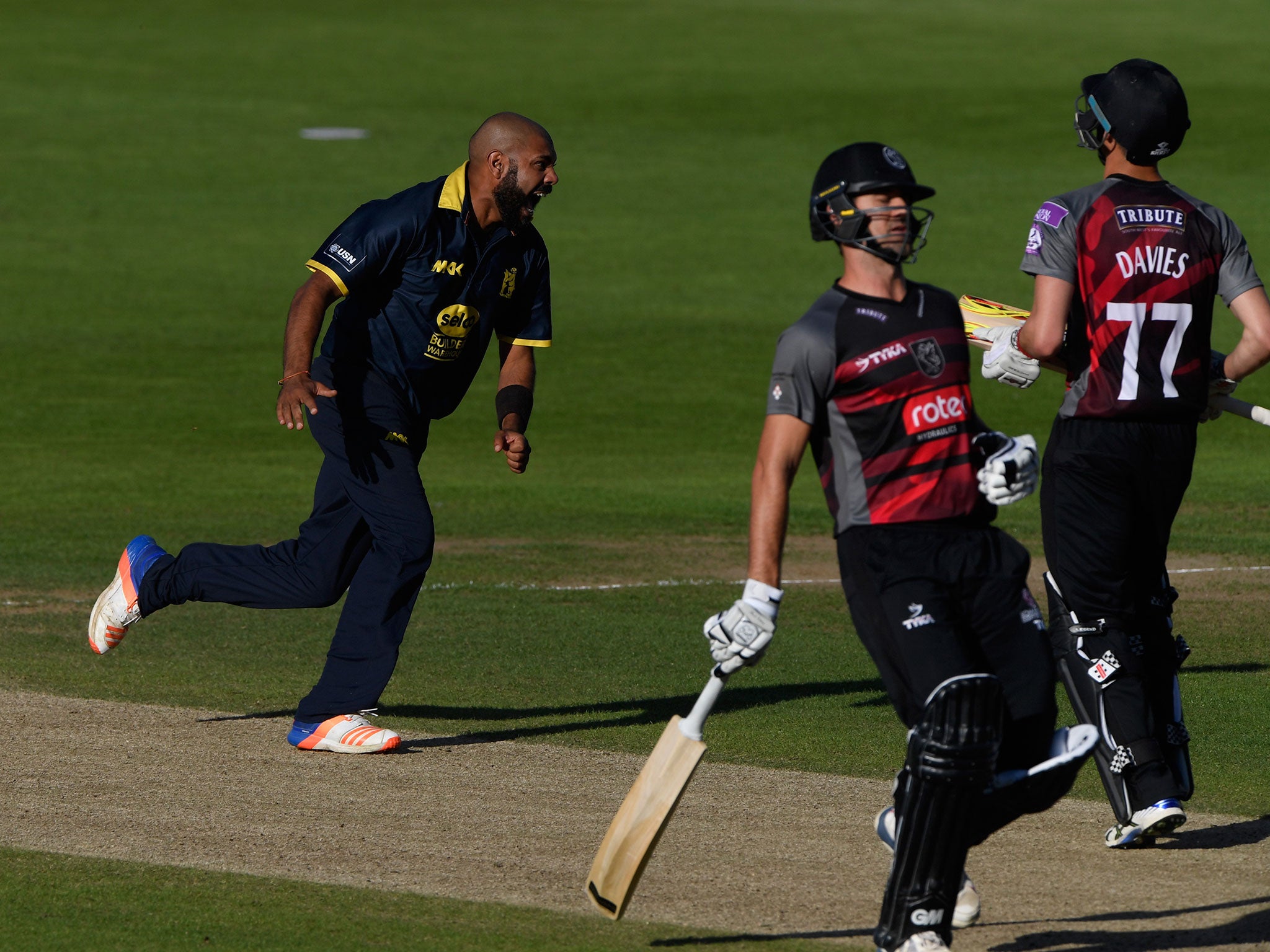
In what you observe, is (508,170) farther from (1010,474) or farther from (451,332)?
(1010,474)

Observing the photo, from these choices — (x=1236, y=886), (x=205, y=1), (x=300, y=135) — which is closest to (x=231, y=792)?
(x=1236, y=886)

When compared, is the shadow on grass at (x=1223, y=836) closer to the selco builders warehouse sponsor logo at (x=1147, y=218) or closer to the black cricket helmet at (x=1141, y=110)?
the selco builders warehouse sponsor logo at (x=1147, y=218)

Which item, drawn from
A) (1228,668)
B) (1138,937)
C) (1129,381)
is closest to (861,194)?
(1129,381)

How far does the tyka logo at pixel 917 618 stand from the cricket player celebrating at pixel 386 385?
121 inches

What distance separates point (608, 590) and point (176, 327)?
15.7 m

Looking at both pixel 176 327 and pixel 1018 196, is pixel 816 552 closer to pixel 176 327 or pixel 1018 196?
pixel 176 327

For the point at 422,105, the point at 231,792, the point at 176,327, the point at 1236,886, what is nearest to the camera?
the point at 1236,886

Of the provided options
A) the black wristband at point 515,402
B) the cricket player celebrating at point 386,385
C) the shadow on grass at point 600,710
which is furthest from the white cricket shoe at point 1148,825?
the black wristband at point 515,402

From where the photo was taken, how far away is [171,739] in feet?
26.1

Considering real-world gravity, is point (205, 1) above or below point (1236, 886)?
above

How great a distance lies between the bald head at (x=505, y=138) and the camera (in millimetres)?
7809

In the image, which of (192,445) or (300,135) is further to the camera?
(300,135)

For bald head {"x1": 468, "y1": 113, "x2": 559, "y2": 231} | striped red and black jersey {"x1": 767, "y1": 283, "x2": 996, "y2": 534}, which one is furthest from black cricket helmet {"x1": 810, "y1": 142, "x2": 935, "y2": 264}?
bald head {"x1": 468, "y1": 113, "x2": 559, "y2": 231}

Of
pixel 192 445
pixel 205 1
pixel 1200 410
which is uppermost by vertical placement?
pixel 205 1
